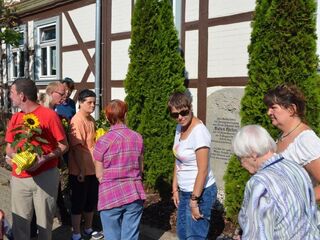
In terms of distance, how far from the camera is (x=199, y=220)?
3.36m

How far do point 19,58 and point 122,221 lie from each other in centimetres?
1071

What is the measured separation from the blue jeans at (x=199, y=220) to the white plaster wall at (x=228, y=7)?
3.65m

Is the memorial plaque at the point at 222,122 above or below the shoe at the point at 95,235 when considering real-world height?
above

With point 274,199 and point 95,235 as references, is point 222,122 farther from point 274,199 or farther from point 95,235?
point 274,199

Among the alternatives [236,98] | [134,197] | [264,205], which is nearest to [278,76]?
[236,98]

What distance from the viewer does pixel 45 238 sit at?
3.87 meters

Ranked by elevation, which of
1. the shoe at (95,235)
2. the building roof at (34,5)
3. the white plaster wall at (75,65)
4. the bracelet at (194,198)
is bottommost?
the shoe at (95,235)

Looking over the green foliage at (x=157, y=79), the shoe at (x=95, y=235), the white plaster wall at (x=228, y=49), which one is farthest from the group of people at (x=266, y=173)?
the white plaster wall at (x=228, y=49)

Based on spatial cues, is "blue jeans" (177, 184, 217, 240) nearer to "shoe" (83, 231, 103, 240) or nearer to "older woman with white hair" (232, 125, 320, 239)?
"older woman with white hair" (232, 125, 320, 239)

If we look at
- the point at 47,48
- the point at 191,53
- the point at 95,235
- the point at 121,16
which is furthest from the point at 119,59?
Result: the point at 95,235

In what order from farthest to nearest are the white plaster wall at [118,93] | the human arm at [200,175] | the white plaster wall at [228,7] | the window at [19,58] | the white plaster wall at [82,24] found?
the window at [19,58] < the white plaster wall at [82,24] < the white plaster wall at [118,93] < the white plaster wall at [228,7] < the human arm at [200,175]

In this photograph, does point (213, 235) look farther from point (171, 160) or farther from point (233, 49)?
point (233, 49)

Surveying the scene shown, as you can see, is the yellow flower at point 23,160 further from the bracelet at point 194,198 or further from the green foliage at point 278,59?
the green foliage at point 278,59

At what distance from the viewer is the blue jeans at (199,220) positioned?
133 inches
